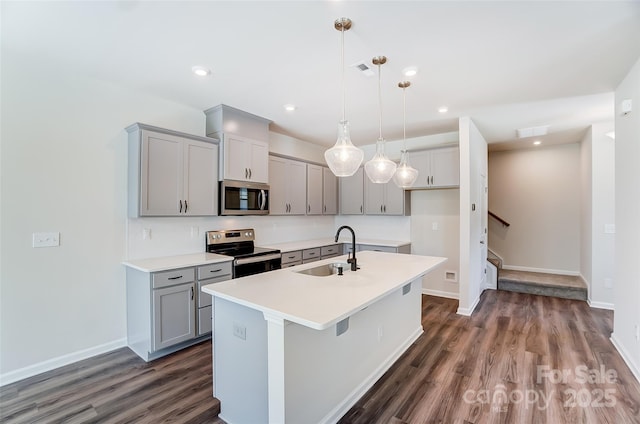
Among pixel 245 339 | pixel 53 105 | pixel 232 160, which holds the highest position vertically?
pixel 53 105

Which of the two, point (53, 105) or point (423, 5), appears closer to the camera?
point (423, 5)

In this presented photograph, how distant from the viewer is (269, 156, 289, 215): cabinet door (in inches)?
172

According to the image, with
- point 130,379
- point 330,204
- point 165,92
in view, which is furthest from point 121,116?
point 330,204

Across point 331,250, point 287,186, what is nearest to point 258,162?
point 287,186

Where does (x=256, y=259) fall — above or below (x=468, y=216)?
below

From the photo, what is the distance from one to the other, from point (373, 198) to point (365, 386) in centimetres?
337

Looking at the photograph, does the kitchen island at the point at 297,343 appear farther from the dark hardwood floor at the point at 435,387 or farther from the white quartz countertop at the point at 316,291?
the dark hardwood floor at the point at 435,387

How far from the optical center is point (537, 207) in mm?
5801

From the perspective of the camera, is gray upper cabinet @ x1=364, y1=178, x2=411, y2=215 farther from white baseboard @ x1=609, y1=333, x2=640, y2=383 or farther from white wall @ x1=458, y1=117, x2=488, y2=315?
white baseboard @ x1=609, y1=333, x2=640, y2=383

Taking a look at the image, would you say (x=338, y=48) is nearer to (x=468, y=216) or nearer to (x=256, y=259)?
(x=256, y=259)

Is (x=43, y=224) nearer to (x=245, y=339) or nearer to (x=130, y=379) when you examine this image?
(x=130, y=379)

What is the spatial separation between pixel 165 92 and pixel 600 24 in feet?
12.1

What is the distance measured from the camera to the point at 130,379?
247 cm

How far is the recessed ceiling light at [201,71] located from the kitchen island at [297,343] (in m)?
1.85
